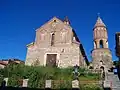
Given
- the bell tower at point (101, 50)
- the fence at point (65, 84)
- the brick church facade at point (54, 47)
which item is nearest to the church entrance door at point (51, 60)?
the brick church facade at point (54, 47)

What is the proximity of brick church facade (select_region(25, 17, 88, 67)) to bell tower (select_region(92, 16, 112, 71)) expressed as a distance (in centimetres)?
579

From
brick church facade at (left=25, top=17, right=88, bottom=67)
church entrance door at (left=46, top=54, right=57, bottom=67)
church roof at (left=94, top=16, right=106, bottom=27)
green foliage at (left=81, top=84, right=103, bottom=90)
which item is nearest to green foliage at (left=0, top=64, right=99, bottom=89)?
green foliage at (left=81, top=84, right=103, bottom=90)

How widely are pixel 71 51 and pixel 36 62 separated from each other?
6.43 metres

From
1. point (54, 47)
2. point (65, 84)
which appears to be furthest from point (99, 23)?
point (65, 84)

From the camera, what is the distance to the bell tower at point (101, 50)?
39.8 m

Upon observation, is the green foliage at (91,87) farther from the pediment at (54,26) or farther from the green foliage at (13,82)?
the pediment at (54,26)

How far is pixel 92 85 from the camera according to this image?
20938 millimetres

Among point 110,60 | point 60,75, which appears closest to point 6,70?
point 60,75

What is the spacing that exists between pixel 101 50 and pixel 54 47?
10.8 meters

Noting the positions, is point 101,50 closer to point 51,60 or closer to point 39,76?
point 51,60

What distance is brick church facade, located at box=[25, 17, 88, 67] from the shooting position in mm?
34094

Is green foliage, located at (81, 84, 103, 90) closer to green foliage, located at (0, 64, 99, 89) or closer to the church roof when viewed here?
green foliage, located at (0, 64, 99, 89)

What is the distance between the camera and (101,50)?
40.5 metres

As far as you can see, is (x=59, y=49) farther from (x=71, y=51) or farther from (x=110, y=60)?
(x=110, y=60)
